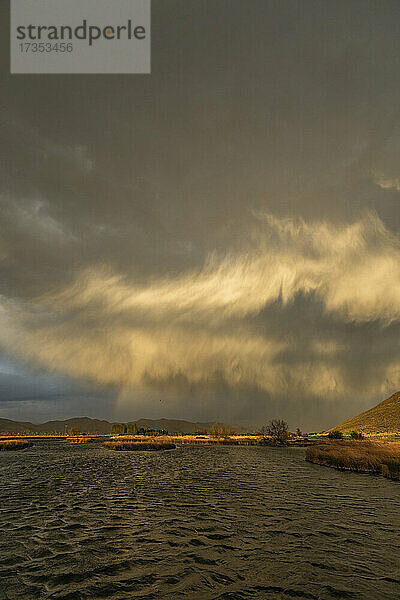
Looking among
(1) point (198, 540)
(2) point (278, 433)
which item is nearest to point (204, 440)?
(2) point (278, 433)

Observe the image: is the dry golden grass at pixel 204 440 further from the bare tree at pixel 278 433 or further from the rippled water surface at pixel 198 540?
the rippled water surface at pixel 198 540

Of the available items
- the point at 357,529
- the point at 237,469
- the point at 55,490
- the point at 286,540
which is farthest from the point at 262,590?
the point at 237,469

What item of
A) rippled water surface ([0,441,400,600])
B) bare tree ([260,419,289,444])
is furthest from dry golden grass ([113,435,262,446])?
rippled water surface ([0,441,400,600])

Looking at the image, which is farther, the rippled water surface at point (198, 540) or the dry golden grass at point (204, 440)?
the dry golden grass at point (204, 440)

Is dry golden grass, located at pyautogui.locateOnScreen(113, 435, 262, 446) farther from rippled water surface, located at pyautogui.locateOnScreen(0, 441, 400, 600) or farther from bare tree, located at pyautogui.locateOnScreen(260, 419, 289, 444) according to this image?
rippled water surface, located at pyautogui.locateOnScreen(0, 441, 400, 600)

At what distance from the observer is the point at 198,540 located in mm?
19375

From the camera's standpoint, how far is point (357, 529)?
21.7 meters

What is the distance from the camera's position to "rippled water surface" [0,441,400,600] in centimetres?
1400

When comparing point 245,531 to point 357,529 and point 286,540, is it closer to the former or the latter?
point 286,540

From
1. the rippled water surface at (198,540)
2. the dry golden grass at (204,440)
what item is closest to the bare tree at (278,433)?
the dry golden grass at (204,440)

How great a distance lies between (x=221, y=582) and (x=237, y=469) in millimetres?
37373

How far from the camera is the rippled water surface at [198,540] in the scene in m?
14.0

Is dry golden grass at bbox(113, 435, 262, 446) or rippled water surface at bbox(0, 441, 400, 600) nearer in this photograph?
rippled water surface at bbox(0, 441, 400, 600)

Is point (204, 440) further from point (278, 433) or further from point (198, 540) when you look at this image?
point (198, 540)
